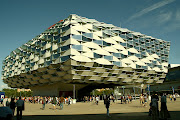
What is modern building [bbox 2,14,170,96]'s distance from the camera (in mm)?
45094

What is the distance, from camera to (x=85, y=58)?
44531mm

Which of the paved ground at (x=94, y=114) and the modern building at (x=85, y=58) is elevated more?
the modern building at (x=85, y=58)

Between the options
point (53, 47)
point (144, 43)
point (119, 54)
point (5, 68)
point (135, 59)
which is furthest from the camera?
point (5, 68)

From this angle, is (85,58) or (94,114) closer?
(94,114)

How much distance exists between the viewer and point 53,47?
48.8 m

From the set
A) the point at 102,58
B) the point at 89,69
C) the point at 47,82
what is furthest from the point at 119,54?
the point at 47,82

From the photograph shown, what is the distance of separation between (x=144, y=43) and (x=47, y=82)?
37931mm

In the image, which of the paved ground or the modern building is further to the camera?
the modern building

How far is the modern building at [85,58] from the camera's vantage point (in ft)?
148

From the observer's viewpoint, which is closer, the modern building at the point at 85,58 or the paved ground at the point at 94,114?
the paved ground at the point at 94,114

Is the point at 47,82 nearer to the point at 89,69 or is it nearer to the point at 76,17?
the point at 89,69

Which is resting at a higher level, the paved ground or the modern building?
the modern building

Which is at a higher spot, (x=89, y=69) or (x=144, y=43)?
(x=144, y=43)

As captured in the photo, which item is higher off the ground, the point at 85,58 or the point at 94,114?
the point at 85,58
